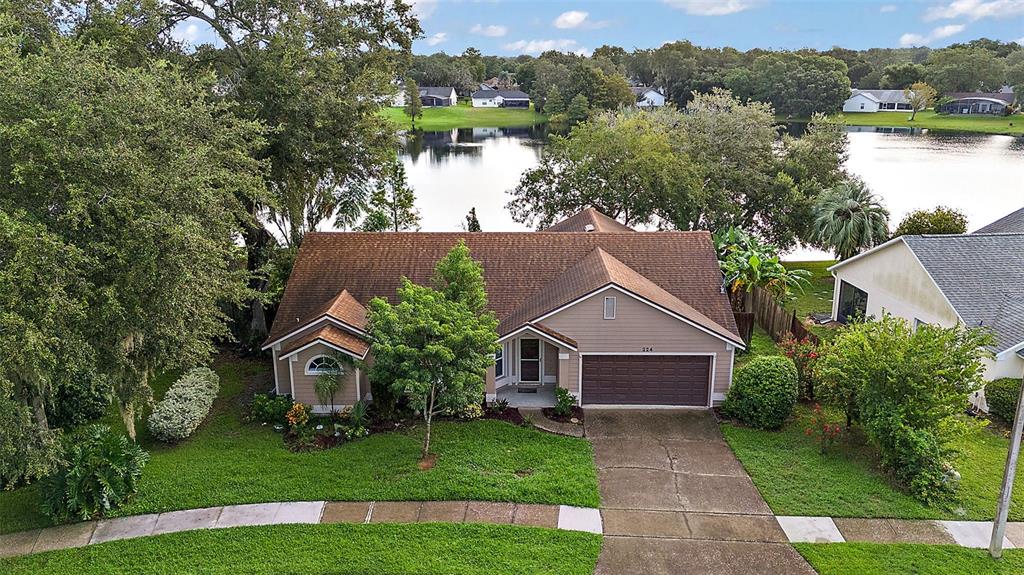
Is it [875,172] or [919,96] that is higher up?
[919,96]

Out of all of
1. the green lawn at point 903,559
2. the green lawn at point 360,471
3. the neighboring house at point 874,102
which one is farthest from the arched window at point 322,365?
the neighboring house at point 874,102

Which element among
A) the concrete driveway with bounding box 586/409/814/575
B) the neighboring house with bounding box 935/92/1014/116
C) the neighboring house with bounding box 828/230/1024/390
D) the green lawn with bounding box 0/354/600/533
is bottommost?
the concrete driveway with bounding box 586/409/814/575

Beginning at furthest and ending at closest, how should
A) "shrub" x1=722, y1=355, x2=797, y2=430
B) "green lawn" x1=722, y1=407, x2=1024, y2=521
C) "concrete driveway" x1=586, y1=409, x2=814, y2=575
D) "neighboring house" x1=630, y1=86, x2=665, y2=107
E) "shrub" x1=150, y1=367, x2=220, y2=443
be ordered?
1. "neighboring house" x1=630, y1=86, x2=665, y2=107
2. "shrub" x1=722, y1=355, x2=797, y2=430
3. "shrub" x1=150, y1=367, x2=220, y2=443
4. "green lawn" x1=722, y1=407, x2=1024, y2=521
5. "concrete driveway" x1=586, y1=409, x2=814, y2=575

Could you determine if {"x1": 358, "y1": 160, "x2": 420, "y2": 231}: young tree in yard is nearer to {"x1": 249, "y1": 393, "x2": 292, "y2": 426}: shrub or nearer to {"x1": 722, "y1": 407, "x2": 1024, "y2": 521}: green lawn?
{"x1": 249, "y1": 393, "x2": 292, "y2": 426}: shrub

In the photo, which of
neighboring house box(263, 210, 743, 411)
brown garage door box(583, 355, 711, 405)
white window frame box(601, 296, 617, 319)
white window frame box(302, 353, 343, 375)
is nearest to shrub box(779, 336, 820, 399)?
neighboring house box(263, 210, 743, 411)

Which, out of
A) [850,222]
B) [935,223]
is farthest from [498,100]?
[850,222]

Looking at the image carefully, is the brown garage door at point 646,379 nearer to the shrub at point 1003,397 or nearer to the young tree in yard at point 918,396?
the young tree in yard at point 918,396

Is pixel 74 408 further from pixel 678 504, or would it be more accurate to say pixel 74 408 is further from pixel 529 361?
pixel 678 504
